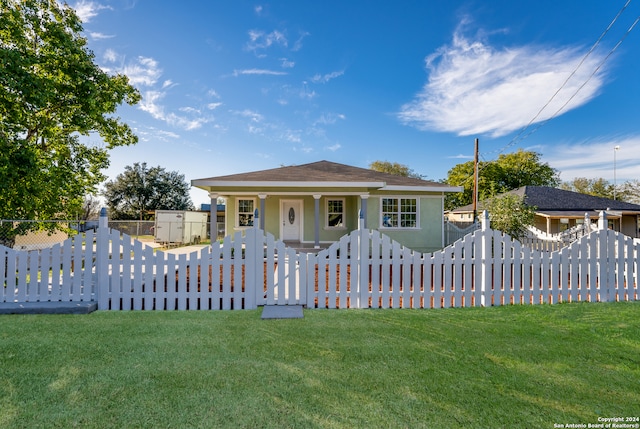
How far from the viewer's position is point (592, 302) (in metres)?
4.65

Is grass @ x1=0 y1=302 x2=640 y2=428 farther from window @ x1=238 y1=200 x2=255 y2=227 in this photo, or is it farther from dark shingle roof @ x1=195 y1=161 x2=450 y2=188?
window @ x1=238 y1=200 x2=255 y2=227

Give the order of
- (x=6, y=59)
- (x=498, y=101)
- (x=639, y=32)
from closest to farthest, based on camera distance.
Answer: (x=6, y=59) → (x=639, y=32) → (x=498, y=101)

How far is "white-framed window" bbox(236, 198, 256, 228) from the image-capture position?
13024mm

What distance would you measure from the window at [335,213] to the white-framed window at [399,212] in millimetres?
1835

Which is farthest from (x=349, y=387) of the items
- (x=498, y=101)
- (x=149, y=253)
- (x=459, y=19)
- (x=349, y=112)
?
(x=349, y=112)

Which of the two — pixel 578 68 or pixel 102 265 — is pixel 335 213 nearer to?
pixel 102 265

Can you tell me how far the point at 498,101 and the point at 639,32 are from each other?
16.4 ft

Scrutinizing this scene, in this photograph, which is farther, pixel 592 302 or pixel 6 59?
pixel 6 59

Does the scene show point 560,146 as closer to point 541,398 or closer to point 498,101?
point 498,101

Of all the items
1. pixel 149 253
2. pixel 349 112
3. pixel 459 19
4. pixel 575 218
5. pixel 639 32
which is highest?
pixel 459 19

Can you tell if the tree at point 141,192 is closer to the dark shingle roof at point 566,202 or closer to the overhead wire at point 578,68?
the overhead wire at point 578,68

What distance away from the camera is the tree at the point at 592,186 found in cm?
3961

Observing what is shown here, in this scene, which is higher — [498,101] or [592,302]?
[498,101]

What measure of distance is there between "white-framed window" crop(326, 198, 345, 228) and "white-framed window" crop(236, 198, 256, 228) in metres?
3.59
